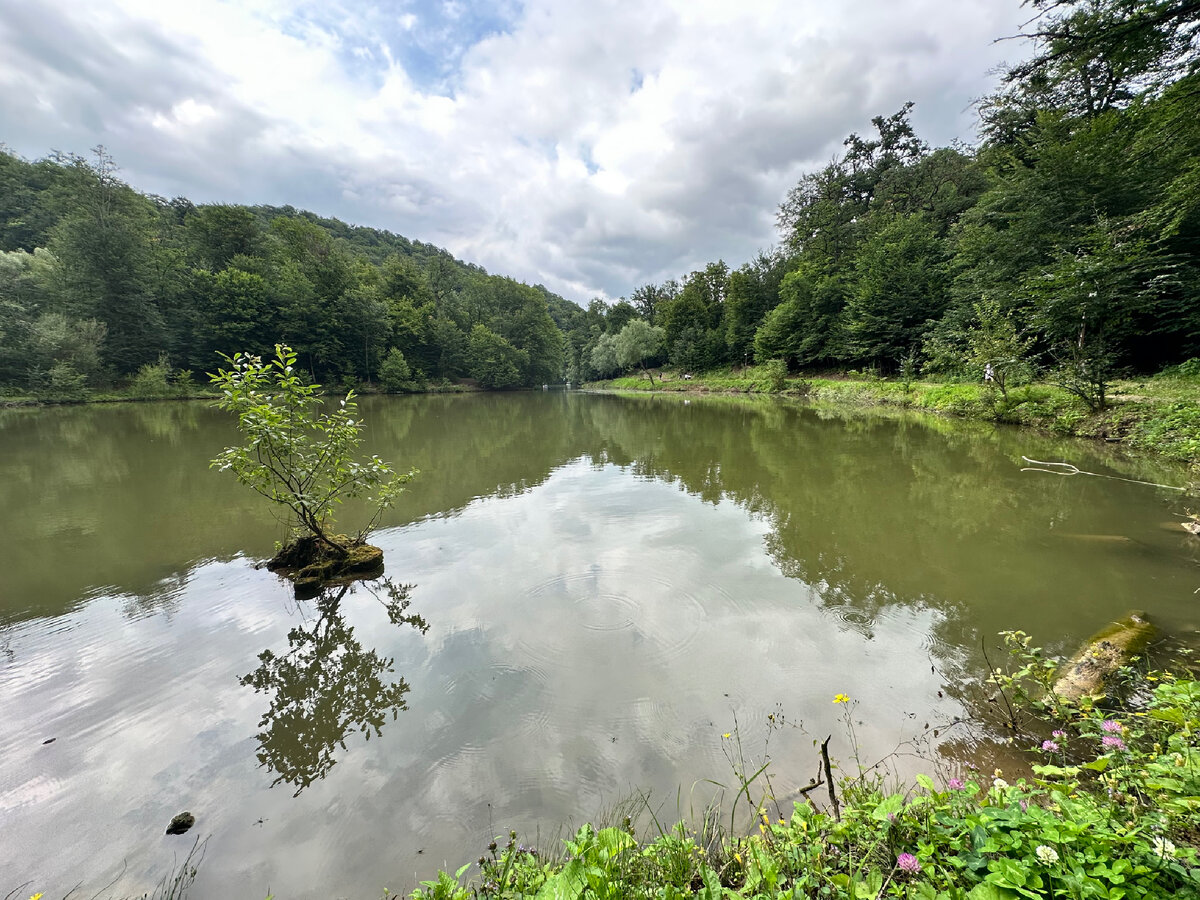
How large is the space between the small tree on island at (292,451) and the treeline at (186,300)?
33129 mm

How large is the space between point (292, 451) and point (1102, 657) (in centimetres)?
699

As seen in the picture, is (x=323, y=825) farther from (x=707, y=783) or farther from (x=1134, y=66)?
(x=1134, y=66)

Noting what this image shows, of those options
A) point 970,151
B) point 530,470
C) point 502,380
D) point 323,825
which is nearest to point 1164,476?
point 530,470

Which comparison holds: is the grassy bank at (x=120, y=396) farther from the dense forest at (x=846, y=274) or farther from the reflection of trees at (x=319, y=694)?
the reflection of trees at (x=319, y=694)

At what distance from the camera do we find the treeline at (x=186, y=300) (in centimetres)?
2688

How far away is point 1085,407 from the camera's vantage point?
40.4ft

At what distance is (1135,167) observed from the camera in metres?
14.5

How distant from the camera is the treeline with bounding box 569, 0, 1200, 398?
9409 mm

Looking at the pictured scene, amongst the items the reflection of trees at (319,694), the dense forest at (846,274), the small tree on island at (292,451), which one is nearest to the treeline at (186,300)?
the dense forest at (846,274)

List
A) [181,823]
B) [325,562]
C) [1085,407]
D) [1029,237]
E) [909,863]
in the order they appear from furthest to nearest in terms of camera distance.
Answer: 1. [1029,237]
2. [1085,407]
3. [325,562]
4. [181,823]
5. [909,863]

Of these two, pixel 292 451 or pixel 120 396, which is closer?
pixel 292 451

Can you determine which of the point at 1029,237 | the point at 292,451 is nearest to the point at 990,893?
the point at 292,451

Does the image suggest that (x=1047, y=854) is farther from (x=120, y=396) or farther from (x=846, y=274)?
(x=120, y=396)

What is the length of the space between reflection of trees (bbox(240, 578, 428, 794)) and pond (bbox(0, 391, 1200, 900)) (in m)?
0.02
